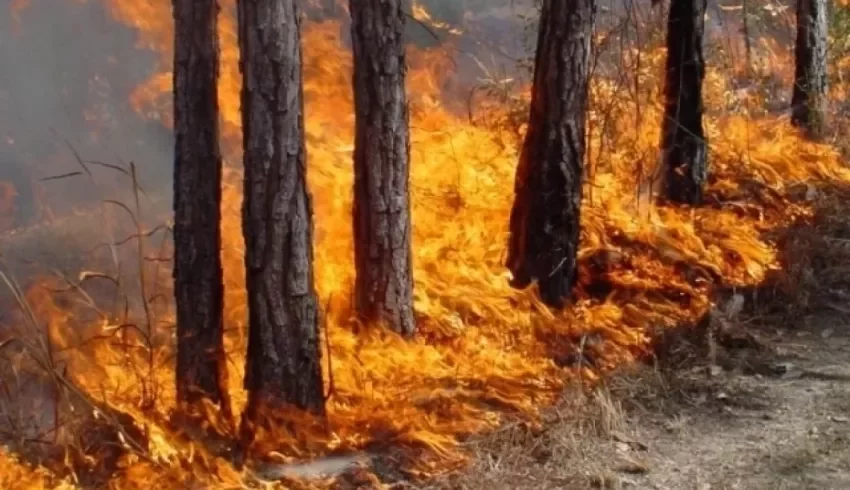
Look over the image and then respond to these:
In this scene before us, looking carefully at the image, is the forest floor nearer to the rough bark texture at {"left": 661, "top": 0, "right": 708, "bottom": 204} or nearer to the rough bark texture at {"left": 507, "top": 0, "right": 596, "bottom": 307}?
the rough bark texture at {"left": 507, "top": 0, "right": 596, "bottom": 307}

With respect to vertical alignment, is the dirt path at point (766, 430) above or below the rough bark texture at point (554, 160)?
below

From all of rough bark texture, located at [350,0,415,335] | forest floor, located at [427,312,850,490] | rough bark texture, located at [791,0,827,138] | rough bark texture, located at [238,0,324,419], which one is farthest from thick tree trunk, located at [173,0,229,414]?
rough bark texture, located at [791,0,827,138]

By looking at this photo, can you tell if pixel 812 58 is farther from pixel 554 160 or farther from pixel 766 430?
pixel 766 430

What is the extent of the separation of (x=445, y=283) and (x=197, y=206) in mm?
2393

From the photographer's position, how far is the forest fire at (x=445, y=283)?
5453mm

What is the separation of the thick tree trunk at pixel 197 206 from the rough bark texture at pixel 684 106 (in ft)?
16.4

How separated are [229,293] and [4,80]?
713 centimetres

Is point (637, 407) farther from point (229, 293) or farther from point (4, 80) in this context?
point (4, 80)

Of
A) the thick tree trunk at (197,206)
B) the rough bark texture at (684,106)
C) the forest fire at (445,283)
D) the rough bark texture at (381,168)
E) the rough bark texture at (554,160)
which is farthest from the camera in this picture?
the rough bark texture at (684,106)

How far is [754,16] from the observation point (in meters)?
14.9

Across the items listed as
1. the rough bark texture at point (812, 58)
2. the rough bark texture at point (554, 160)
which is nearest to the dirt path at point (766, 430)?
the rough bark texture at point (554, 160)

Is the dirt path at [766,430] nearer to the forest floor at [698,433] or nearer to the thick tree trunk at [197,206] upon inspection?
the forest floor at [698,433]

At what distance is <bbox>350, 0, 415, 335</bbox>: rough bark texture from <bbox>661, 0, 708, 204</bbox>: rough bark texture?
362cm

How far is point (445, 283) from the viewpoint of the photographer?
7.53 metres
